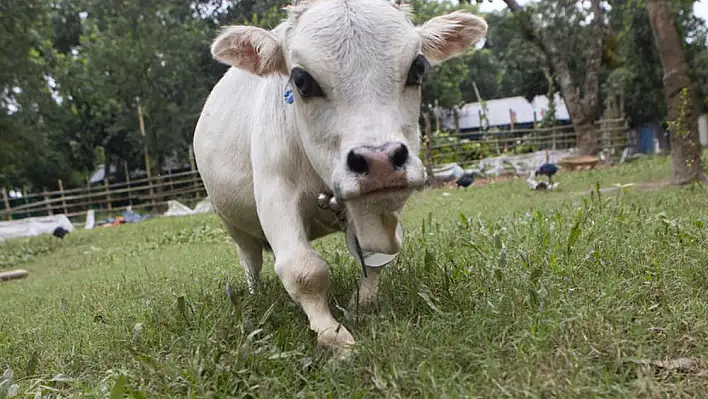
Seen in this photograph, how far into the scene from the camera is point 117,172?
1281 inches

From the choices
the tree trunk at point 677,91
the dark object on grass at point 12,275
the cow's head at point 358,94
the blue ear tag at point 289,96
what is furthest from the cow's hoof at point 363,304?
the dark object on grass at point 12,275

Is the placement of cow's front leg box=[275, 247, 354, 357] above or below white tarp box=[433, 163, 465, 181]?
above

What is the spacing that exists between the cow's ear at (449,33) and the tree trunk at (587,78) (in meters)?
15.2

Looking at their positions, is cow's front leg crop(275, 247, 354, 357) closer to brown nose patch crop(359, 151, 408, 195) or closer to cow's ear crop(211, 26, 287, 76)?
brown nose patch crop(359, 151, 408, 195)

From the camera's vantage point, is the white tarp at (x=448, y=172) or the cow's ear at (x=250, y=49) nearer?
the cow's ear at (x=250, y=49)

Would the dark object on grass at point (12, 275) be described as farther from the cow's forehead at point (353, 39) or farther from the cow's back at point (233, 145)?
the cow's forehead at point (353, 39)

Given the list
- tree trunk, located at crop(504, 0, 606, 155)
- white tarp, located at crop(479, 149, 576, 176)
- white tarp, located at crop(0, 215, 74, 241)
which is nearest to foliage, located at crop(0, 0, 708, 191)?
tree trunk, located at crop(504, 0, 606, 155)

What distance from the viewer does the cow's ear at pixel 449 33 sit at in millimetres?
2883

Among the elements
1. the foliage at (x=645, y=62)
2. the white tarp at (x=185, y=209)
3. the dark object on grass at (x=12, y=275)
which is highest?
the foliage at (x=645, y=62)

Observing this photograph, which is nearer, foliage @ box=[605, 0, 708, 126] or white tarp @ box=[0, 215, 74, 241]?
white tarp @ box=[0, 215, 74, 241]

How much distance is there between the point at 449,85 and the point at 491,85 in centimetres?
1389

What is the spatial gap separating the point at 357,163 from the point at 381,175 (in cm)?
10

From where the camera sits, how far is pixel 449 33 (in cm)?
295

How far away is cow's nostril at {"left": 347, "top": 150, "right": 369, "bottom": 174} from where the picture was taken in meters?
2.14
